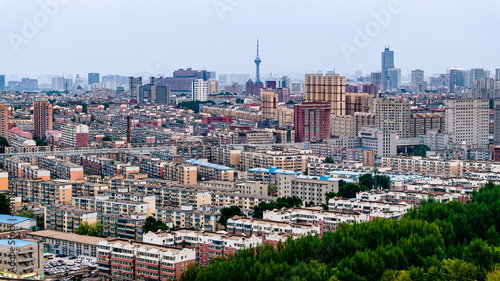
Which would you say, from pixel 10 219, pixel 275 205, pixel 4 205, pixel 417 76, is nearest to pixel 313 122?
pixel 275 205

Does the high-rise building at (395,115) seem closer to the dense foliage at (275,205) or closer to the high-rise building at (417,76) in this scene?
the dense foliage at (275,205)

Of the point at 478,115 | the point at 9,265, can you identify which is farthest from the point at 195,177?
the point at 478,115

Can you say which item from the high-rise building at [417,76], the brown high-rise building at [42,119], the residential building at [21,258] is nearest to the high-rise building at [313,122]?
the brown high-rise building at [42,119]

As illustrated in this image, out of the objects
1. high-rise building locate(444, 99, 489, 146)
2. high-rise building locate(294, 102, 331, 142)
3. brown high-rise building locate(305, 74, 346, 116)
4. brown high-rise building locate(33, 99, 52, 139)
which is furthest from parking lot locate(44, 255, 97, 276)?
brown high-rise building locate(305, 74, 346, 116)

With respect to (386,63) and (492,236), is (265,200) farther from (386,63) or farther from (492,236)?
(386,63)

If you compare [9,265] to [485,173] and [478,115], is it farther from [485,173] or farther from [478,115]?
[478,115]
